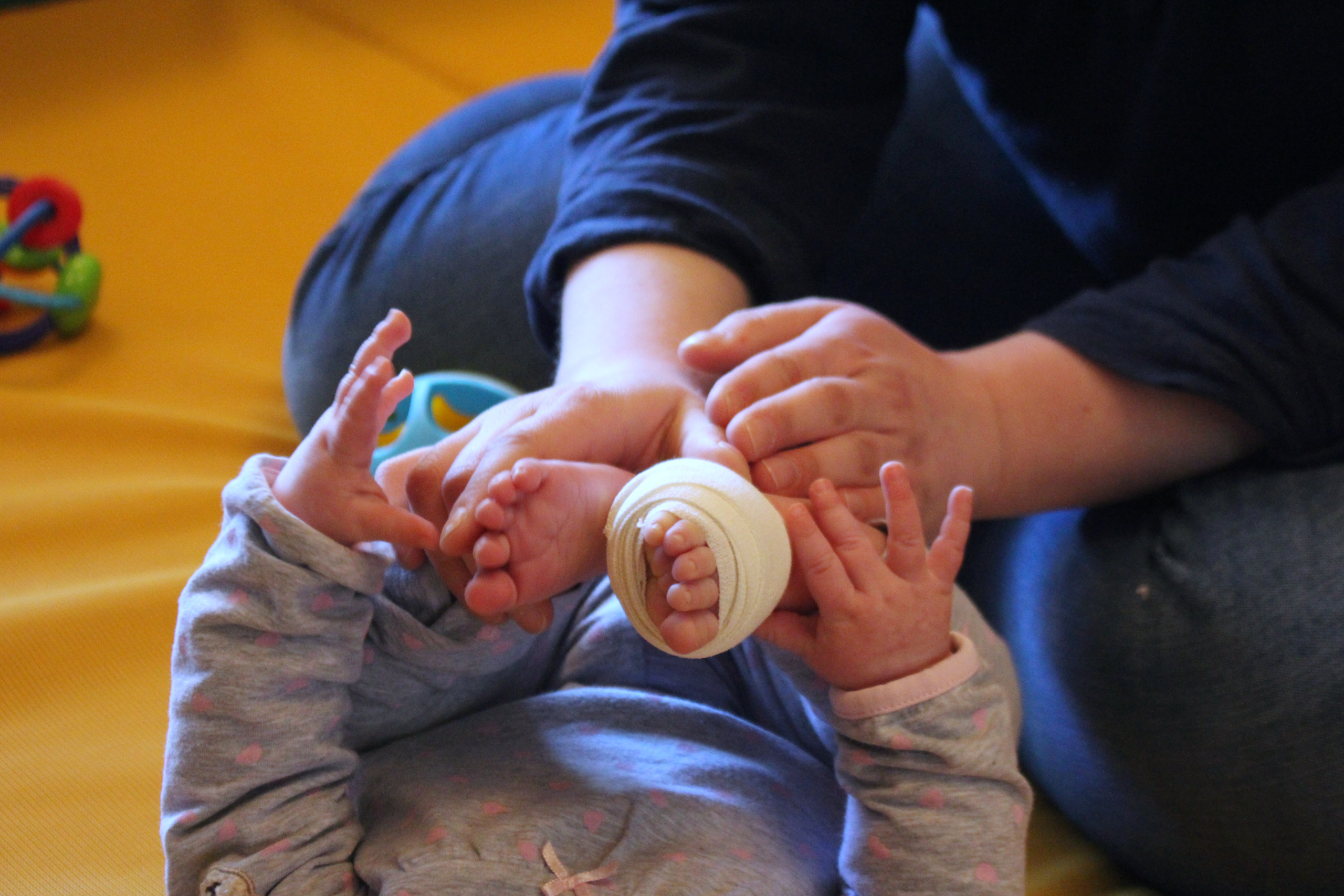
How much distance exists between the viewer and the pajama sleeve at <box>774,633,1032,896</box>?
1.62 feet

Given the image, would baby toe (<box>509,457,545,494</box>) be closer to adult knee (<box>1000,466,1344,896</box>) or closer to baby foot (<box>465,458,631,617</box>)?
baby foot (<box>465,458,631,617</box>)

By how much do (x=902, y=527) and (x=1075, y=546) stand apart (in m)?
0.26

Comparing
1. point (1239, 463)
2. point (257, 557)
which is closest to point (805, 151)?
point (1239, 463)

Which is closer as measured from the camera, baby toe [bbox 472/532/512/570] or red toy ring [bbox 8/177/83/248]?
baby toe [bbox 472/532/512/570]

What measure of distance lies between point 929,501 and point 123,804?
0.47 meters

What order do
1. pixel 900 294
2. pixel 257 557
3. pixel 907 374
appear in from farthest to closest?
pixel 900 294 → pixel 907 374 → pixel 257 557

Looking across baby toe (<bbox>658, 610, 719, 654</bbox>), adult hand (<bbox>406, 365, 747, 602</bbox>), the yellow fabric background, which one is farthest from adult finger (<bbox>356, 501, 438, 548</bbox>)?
the yellow fabric background

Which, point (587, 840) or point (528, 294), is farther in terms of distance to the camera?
point (528, 294)

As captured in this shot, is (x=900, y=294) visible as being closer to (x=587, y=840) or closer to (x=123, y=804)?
(x=587, y=840)

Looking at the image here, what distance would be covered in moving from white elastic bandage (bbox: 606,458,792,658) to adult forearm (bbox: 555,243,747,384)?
0.46 ft

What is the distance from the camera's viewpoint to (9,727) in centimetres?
65

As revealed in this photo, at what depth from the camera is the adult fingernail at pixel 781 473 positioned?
1.63ft

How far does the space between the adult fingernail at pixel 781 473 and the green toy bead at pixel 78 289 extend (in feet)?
2.45

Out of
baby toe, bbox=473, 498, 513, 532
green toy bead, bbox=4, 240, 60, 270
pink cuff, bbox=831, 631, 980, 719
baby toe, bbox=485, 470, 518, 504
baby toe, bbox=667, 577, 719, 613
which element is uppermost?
baby toe, bbox=485, 470, 518, 504
